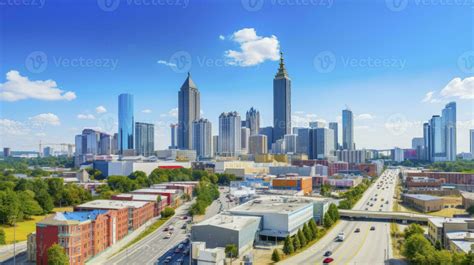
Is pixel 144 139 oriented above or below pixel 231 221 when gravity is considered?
above

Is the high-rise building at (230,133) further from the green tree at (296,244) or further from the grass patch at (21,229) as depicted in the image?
the green tree at (296,244)

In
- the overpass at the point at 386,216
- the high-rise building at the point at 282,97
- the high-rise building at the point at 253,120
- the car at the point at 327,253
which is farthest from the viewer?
the high-rise building at the point at 253,120

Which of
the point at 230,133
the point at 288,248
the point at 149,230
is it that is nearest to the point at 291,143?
the point at 230,133

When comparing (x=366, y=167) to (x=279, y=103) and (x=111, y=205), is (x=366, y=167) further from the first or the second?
(x=111, y=205)

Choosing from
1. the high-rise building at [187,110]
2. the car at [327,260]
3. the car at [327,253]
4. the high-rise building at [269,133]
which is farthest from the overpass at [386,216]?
the high-rise building at [187,110]

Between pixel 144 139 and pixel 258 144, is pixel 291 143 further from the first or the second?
pixel 144 139

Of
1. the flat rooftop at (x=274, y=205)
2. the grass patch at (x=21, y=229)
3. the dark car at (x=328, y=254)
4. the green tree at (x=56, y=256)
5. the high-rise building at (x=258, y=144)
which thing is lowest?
the grass patch at (x=21, y=229)
